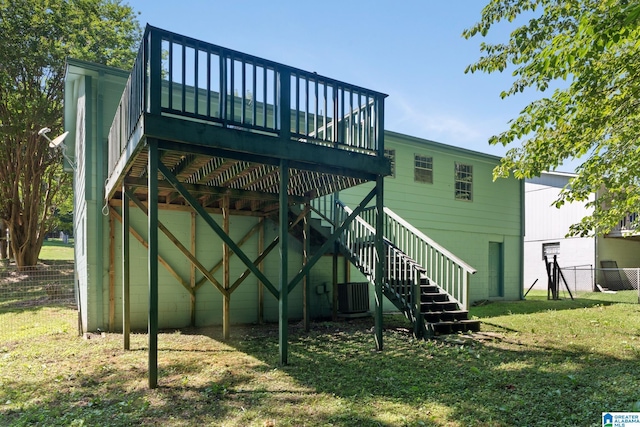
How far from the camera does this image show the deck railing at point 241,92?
4.74 metres

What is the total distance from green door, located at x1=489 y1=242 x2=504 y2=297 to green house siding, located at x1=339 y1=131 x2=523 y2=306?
0.13 meters

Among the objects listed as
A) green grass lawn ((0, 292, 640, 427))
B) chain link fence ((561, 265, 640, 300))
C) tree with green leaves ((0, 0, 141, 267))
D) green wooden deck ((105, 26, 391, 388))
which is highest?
tree with green leaves ((0, 0, 141, 267))

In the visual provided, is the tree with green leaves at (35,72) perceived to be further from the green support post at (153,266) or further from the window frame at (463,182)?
the green support post at (153,266)

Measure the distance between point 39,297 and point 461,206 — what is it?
12140 millimetres

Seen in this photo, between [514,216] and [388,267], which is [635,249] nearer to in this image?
[514,216]

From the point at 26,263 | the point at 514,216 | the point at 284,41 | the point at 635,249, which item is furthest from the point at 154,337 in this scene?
the point at 635,249

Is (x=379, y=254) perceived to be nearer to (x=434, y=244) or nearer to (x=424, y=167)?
(x=434, y=244)

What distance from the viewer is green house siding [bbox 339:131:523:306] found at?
1209cm

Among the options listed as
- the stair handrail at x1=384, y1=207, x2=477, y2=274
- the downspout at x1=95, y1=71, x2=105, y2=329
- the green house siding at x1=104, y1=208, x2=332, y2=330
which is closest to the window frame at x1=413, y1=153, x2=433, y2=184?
the stair handrail at x1=384, y1=207, x2=477, y2=274

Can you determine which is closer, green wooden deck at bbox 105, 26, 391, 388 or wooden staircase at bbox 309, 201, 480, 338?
green wooden deck at bbox 105, 26, 391, 388

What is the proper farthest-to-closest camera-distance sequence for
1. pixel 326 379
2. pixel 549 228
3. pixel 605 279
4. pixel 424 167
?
pixel 549 228
pixel 605 279
pixel 424 167
pixel 326 379

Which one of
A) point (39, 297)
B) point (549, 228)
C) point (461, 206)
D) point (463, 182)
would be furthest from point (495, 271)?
point (39, 297)

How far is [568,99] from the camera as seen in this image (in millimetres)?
6523

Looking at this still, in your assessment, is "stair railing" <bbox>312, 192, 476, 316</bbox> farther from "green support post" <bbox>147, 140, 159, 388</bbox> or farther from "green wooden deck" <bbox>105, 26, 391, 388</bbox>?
"green support post" <bbox>147, 140, 159, 388</bbox>
